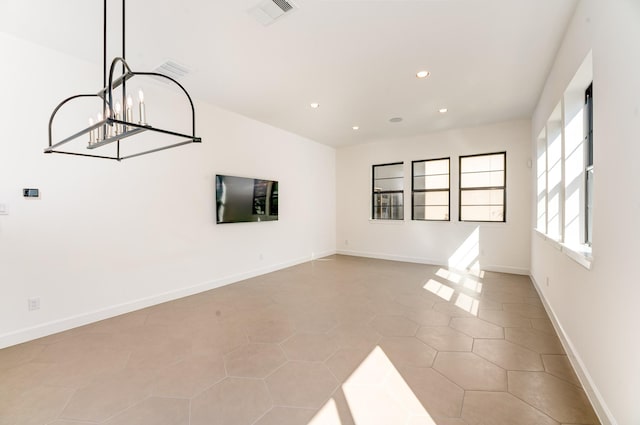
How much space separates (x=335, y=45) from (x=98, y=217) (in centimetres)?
333

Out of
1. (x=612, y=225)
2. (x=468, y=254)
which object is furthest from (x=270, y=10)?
(x=468, y=254)

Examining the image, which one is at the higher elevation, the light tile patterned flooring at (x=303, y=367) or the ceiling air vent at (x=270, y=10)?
the ceiling air vent at (x=270, y=10)

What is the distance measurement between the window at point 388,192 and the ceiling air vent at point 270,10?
15.9ft

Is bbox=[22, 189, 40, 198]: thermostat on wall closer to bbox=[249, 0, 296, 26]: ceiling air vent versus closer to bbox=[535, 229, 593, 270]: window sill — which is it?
bbox=[249, 0, 296, 26]: ceiling air vent

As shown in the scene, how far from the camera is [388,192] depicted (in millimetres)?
6863

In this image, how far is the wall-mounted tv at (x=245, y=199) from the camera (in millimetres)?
4426

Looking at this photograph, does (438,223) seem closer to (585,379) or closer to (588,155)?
(588,155)

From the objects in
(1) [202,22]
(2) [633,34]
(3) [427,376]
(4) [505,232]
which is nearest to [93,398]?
(3) [427,376]

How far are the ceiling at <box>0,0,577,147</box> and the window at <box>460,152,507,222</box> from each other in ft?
5.05

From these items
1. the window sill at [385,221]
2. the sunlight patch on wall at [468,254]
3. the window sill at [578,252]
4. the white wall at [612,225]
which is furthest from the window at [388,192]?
the white wall at [612,225]

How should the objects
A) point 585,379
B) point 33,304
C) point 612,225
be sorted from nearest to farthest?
point 612,225, point 585,379, point 33,304

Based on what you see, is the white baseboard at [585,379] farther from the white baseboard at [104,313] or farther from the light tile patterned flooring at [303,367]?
the white baseboard at [104,313]

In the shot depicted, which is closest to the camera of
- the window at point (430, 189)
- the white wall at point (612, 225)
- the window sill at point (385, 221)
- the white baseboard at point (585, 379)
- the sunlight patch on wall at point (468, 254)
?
the white wall at point (612, 225)

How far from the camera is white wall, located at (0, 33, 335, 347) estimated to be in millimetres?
2637
